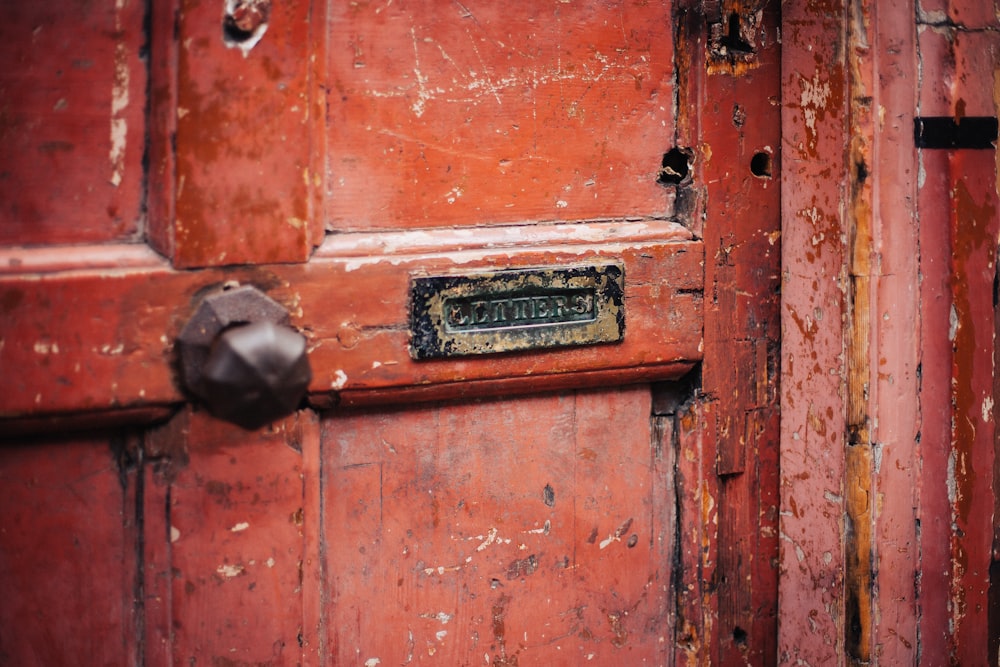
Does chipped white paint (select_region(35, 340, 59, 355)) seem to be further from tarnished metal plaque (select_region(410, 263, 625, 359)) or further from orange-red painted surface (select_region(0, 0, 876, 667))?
tarnished metal plaque (select_region(410, 263, 625, 359))

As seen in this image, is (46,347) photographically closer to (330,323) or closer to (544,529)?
(330,323)

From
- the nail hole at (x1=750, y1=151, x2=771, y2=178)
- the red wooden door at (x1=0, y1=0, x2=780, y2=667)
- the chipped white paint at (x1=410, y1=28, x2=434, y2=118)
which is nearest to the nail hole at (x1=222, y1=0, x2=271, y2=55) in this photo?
the red wooden door at (x1=0, y1=0, x2=780, y2=667)

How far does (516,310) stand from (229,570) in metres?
0.39

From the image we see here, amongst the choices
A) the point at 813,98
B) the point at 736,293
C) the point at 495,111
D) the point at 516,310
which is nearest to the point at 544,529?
the point at 516,310

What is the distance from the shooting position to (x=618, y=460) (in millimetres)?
1027

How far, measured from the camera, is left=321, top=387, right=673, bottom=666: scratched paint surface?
3.01 ft

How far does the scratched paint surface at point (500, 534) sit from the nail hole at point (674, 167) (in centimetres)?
26

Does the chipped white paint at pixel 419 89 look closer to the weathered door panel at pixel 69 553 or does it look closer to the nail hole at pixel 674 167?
the nail hole at pixel 674 167

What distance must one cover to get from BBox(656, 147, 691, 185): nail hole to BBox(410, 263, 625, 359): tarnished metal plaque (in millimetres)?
135

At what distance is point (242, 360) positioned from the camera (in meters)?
0.76

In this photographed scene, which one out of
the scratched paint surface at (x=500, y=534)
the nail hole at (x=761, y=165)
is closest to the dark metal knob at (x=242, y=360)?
the scratched paint surface at (x=500, y=534)

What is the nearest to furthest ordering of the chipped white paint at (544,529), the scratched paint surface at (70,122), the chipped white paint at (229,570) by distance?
the scratched paint surface at (70,122) < the chipped white paint at (229,570) < the chipped white paint at (544,529)

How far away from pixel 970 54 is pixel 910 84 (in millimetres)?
97

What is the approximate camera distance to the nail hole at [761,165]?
1064 millimetres
